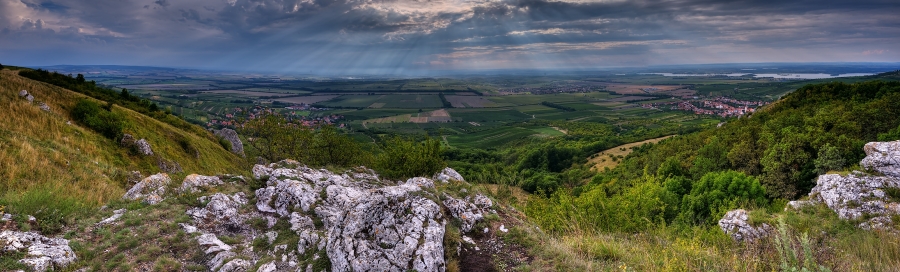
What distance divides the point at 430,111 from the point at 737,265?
17756 centimetres

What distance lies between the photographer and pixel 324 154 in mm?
33188

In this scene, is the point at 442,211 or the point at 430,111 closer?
the point at 442,211

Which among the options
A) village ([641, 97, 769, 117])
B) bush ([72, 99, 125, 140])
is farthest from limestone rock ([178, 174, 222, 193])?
village ([641, 97, 769, 117])

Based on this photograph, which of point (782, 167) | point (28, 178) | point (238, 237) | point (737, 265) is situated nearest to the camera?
point (737, 265)

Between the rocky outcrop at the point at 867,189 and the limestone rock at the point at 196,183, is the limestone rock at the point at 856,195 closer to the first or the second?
the rocky outcrop at the point at 867,189

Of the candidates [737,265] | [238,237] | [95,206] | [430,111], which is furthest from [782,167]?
[430,111]

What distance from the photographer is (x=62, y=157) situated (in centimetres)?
1700

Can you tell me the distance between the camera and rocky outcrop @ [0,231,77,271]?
808 cm

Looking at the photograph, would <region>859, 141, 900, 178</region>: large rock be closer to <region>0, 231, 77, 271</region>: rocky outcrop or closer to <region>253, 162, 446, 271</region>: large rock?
<region>253, 162, 446, 271</region>: large rock

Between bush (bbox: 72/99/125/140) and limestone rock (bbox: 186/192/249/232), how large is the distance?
1698 cm

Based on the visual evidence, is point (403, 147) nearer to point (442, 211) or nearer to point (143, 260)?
point (442, 211)

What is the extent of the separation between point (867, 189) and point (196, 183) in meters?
31.7

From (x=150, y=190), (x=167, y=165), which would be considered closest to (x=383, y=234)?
(x=150, y=190)

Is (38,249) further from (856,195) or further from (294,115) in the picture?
(294,115)
